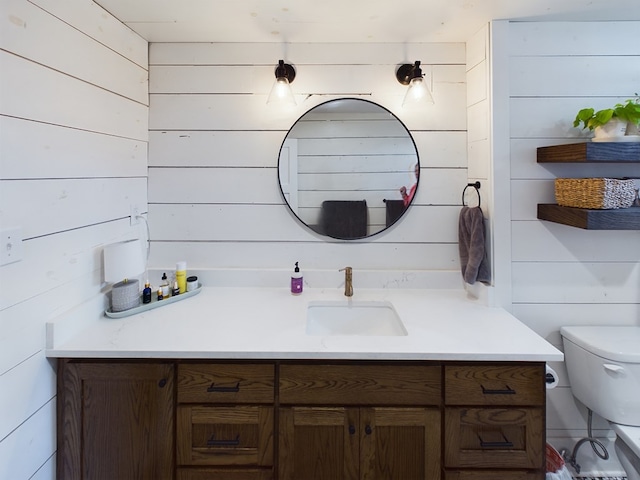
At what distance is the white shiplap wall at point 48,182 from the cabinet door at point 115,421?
6 centimetres

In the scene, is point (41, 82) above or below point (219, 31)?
below

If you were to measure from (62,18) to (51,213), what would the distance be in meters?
0.67

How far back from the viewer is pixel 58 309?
4.15 ft

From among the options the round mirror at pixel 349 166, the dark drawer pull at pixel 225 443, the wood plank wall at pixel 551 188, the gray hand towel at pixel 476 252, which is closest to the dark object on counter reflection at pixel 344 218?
the round mirror at pixel 349 166

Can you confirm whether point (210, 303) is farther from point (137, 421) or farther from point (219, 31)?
point (219, 31)

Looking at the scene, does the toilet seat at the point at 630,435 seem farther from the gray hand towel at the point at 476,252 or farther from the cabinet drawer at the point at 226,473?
the cabinet drawer at the point at 226,473

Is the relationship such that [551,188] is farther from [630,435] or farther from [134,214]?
[134,214]

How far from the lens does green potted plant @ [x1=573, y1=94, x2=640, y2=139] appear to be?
1.38m

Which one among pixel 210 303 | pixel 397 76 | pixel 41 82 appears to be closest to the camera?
pixel 41 82

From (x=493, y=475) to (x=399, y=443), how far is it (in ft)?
1.08

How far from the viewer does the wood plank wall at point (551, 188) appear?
1.59 metres

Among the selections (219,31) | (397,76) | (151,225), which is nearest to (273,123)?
(219,31)

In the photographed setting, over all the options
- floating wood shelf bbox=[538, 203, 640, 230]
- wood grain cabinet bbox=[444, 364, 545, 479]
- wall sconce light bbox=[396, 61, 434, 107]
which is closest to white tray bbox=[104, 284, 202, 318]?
wood grain cabinet bbox=[444, 364, 545, 479]

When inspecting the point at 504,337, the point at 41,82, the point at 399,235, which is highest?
the point at 41,82
